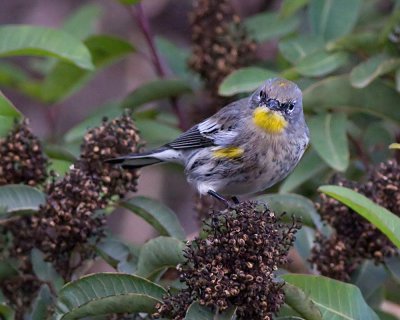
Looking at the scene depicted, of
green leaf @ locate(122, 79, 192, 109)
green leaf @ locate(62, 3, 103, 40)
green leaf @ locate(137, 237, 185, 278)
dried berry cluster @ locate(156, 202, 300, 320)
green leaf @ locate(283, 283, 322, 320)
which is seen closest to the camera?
dried berry cluster @ locate(156, 202, 300, 320)

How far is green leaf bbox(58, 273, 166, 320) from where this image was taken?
3.65 meters

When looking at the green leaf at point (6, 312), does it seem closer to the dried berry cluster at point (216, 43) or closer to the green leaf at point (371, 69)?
the dried berry cluster at point (216, 43)

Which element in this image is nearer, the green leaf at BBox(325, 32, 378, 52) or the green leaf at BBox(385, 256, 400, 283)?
the green leaf at BBox(385, 256, 400, 283)

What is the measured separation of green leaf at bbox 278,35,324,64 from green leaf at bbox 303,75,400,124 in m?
A: 0.32

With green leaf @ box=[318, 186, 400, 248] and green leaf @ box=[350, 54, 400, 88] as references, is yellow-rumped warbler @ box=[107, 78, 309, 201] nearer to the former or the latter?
green leaf @ box=[350, 54, 400, 88]

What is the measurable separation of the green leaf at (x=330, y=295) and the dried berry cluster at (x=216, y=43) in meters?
1.85

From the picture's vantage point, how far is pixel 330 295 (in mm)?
3773

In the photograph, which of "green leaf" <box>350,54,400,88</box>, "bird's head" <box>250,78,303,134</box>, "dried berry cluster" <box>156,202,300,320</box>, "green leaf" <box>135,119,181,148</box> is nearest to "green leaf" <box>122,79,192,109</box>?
"green leaf" <box>135,119,181,148</box>

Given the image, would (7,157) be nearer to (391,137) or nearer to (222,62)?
(222,62)

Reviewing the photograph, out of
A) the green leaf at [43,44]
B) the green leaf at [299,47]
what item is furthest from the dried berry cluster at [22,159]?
the green leaf at [299,47]

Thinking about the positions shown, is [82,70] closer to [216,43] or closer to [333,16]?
[216,43]

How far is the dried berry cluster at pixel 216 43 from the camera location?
538cm

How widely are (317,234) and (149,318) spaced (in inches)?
34.8

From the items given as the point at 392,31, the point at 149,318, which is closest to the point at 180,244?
the point at 149,318
